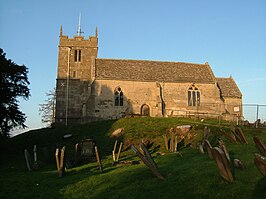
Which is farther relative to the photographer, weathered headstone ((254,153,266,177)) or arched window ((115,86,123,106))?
arched window ((115,86,123,106))

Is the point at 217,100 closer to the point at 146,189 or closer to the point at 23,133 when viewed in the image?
the point at 23,133

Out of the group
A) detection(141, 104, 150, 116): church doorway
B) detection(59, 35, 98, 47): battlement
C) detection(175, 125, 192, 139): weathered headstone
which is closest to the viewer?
detection(175, 125, 192, 139): weathered headstone

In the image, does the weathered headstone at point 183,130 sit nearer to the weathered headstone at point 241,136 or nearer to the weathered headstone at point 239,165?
the weathered headstone at point 241,136

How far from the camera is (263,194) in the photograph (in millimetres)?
7922

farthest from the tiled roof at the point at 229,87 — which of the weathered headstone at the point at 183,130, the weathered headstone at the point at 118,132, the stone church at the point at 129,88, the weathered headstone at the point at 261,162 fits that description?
the weathered headstone at the point at 261,162

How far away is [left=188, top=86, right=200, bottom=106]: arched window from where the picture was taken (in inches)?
1805


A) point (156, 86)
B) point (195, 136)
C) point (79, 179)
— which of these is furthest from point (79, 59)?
point (79, 179)

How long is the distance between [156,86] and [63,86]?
1433 centimetres

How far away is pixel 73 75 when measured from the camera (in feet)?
156

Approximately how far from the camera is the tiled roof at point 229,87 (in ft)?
158

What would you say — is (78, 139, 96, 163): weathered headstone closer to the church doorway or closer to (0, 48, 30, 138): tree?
(0, 48, 30, 138): tree

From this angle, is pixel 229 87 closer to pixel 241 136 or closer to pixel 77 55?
pixel 77 55

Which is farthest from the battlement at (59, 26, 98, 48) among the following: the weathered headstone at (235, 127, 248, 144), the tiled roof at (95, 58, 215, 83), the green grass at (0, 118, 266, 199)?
the weathered headstone at (235, 127, 248, 144)

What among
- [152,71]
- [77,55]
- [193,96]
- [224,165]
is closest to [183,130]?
[224,165]
